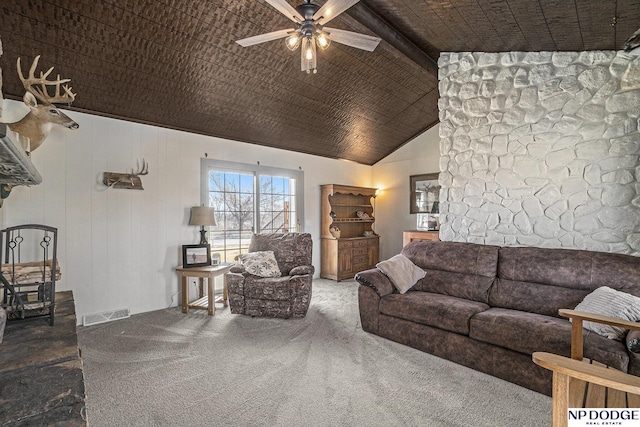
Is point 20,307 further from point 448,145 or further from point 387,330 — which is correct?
point 448,145

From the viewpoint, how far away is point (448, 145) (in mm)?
4191

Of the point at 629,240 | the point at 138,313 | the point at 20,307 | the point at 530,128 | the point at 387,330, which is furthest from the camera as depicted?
the point at 138,313

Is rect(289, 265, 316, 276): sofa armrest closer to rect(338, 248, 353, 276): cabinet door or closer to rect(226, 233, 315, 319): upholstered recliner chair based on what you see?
rect(226, 233, 315, 319): upholstered recliner chair

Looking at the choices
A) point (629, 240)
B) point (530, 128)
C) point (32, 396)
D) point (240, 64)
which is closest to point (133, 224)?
point (240, 64)

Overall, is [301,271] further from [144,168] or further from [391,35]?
[391,35]

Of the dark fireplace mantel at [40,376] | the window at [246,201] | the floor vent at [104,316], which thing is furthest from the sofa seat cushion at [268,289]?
the dark fireplace mantel at [40,376]

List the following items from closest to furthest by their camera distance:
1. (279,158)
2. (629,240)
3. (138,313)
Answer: (629,240) → (138,313) → (279,158)

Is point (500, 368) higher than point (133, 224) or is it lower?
lower

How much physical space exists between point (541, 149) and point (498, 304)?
1800mm

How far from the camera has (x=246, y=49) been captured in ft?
11.6

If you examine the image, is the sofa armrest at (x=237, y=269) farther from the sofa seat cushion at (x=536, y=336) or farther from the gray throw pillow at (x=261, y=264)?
the sofa seat cushion at (x=536, y=336)

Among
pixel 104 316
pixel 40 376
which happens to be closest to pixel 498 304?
pixel 40 376

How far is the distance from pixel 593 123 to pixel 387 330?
2.96 metres

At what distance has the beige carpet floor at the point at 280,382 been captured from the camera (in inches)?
81.1
